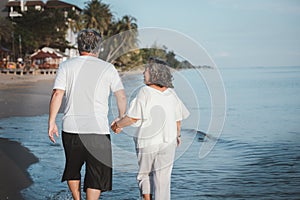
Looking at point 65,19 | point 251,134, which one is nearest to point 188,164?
point 251,134

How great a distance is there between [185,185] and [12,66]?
46.4m

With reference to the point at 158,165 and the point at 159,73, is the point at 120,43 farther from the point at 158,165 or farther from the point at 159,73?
the point at 158,165

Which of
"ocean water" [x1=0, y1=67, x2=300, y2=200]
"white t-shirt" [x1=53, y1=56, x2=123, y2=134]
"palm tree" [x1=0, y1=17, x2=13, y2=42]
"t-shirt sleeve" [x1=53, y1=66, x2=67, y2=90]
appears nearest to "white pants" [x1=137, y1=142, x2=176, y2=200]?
"ocean water" [x1=0, y1=67, x2=300, y2=200]

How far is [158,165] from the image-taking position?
4156 millimetres

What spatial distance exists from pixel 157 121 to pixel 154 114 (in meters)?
0.07

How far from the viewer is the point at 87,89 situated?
4008mm

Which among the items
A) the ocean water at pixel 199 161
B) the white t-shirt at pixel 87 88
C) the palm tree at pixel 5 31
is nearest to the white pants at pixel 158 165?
the ocean water at pixel 199 161

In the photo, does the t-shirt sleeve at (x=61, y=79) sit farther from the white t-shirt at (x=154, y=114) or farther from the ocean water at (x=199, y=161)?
the ocean water at (x=199, y=161)

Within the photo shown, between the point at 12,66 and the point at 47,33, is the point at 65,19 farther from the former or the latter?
the point at 12,66

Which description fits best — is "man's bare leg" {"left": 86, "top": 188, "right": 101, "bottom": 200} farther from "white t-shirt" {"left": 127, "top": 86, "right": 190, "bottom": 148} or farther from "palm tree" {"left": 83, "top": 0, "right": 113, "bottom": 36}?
"palm tree" {"left": 83, "top": 0, "right": 113, "bottom": 36}

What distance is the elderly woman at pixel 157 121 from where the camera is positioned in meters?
4.02

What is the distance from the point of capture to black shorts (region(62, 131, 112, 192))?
407 cm

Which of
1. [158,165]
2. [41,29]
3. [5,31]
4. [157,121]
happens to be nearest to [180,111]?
[157,121]

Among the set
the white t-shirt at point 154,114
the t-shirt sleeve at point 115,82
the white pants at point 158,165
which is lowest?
the white pants at point 158,165
